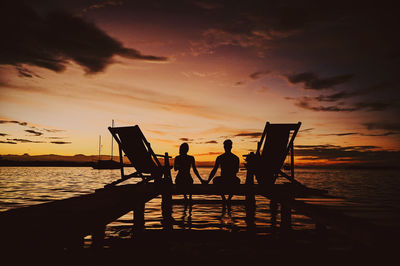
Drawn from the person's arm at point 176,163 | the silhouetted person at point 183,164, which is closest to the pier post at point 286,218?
the silhouetted person at point 183,164

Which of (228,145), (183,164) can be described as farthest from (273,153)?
(183,164)

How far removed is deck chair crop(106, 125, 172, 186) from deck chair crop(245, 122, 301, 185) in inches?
110

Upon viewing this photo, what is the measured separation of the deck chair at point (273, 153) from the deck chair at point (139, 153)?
9.13 ft

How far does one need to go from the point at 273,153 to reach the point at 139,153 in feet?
13.2

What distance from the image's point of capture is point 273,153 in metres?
7.89

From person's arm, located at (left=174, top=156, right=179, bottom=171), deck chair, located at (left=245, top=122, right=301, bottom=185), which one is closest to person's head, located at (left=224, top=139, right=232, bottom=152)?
deck chair, located at (left=245, top=122, right=301, bottom=185)

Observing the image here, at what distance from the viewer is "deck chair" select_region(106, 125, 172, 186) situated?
7.86 metres

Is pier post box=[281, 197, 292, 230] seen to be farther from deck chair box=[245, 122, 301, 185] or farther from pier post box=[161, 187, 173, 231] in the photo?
pier post box=[161, 187, 173, 231]

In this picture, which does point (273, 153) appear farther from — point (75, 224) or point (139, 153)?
point (75, 224)

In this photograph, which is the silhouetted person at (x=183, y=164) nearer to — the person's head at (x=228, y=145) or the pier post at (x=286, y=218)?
the person's head at (x=228, y=145)

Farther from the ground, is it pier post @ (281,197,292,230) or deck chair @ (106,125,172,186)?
deck chair @ (106,125,172,186)

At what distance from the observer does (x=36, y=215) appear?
12.8 feet

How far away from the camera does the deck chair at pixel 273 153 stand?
7647 mm

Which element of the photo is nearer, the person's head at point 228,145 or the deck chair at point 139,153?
the deck chair at point 139,153
